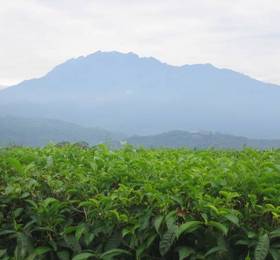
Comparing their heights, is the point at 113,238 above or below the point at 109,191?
below

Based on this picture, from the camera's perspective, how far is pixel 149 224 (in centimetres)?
363

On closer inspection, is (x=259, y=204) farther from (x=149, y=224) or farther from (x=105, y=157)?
(x=105, y=157)

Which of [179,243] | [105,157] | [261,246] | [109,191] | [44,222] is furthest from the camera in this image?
[105,157]

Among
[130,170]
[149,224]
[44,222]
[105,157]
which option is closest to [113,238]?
[149,224]

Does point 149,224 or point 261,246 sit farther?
point 149,224

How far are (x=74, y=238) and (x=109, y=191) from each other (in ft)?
1.77

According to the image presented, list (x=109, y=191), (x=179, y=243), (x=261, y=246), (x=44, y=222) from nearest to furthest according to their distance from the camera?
(x=261, y=246), (x=179, y=243), (x=44, y=222), (x=109, y=191)

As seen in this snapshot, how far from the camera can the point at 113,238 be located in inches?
147

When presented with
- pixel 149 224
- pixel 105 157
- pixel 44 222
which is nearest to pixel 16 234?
pixel 44 222

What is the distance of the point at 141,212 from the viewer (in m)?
3.74

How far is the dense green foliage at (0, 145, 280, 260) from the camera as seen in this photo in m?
3.47

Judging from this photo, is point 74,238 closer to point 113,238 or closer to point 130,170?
point 113,238

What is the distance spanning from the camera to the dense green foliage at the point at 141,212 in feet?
11.4

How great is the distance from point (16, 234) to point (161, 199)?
1.15 meters
